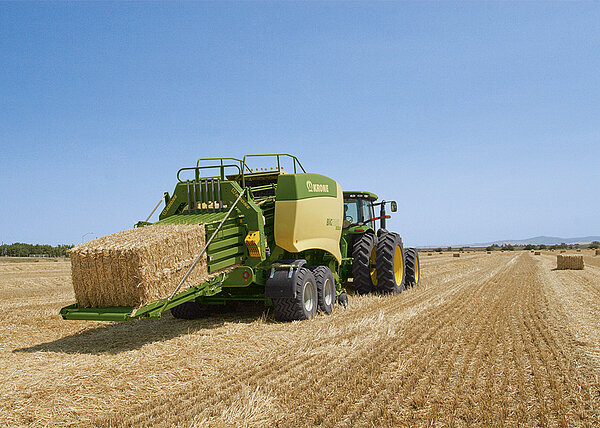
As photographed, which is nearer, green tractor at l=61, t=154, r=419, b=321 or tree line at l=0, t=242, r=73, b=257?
green tractor at l=61, t=154, r=419, b=321

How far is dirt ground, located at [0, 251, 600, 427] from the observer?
3.68 m

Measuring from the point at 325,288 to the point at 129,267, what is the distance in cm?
387

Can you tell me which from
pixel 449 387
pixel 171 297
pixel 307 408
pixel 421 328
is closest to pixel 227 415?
pixel 307 408

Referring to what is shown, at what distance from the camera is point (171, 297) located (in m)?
5.72

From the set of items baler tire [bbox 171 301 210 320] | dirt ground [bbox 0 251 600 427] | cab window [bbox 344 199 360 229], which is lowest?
dirt ground [bbox 0 251 600 427]

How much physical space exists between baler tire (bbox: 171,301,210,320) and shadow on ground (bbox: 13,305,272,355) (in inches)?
5.4

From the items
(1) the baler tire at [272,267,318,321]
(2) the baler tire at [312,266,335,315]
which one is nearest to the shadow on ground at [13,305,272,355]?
(1) the baler tire at [272,267,318,321]

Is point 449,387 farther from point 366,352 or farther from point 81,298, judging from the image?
point 81,298

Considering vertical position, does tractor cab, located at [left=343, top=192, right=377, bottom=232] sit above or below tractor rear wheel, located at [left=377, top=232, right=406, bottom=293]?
above

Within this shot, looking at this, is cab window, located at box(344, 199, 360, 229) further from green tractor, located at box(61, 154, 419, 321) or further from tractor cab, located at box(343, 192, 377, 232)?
green tractor, located at box(61, 154, 419, 321)

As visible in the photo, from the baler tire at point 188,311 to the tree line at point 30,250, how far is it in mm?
58020

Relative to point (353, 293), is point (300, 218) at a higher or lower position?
higher

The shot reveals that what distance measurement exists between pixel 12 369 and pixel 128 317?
127 cm

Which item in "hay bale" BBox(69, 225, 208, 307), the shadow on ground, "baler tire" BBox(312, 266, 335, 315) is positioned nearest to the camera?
"hay bale" BBox(69, 225, 208, 307)
